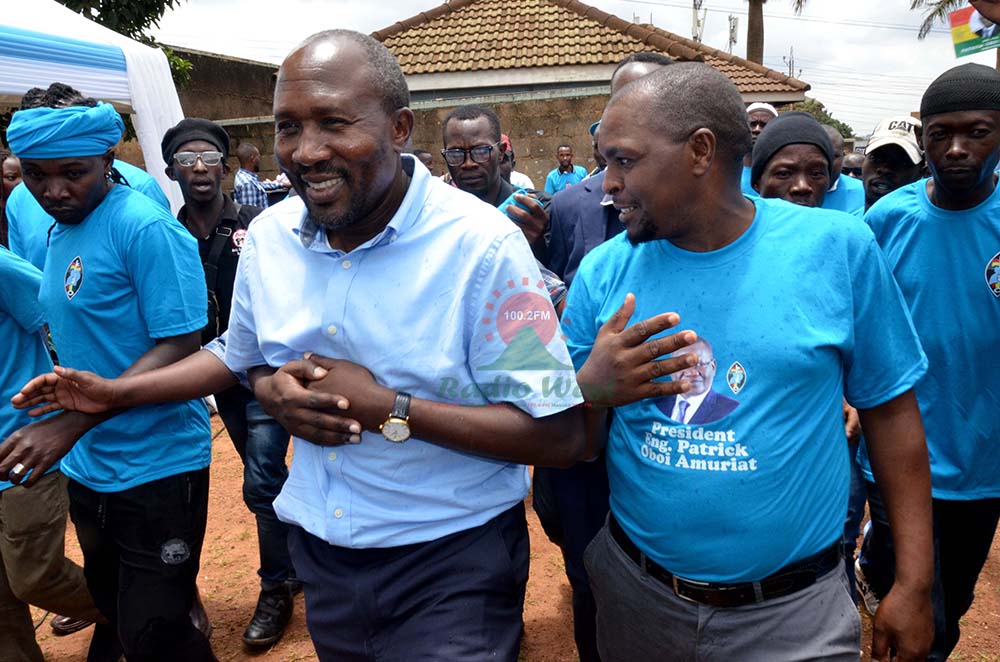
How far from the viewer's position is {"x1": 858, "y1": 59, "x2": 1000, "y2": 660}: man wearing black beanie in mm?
2510

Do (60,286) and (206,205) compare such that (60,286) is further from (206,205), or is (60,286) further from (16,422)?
(206,205)

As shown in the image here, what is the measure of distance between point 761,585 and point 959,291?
1.42 metres

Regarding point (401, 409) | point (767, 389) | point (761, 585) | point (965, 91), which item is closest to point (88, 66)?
point (401, 409)

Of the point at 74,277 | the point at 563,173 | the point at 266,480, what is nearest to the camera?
the point at 74,277

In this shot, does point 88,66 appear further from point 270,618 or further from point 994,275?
point 994,275

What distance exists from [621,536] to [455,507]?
1.49 feet

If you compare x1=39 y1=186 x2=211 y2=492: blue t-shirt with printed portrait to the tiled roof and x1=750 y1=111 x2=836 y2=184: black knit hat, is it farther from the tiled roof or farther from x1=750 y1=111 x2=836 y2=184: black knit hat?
the tiled roof

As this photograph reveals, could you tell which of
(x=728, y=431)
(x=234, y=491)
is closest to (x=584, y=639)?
(x=728, y=431)

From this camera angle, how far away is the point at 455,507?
1819mm

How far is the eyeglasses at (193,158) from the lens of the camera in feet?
13.4

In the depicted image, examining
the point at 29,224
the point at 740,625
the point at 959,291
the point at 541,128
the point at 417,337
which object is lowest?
the point at 541,128

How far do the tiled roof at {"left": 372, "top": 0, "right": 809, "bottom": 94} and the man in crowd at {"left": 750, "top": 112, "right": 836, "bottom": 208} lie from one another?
37.5ft

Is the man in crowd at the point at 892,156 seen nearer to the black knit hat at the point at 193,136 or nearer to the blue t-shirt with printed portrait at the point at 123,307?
the blue t-shirt with printed portrait at the point at 123,307

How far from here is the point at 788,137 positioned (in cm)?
324
